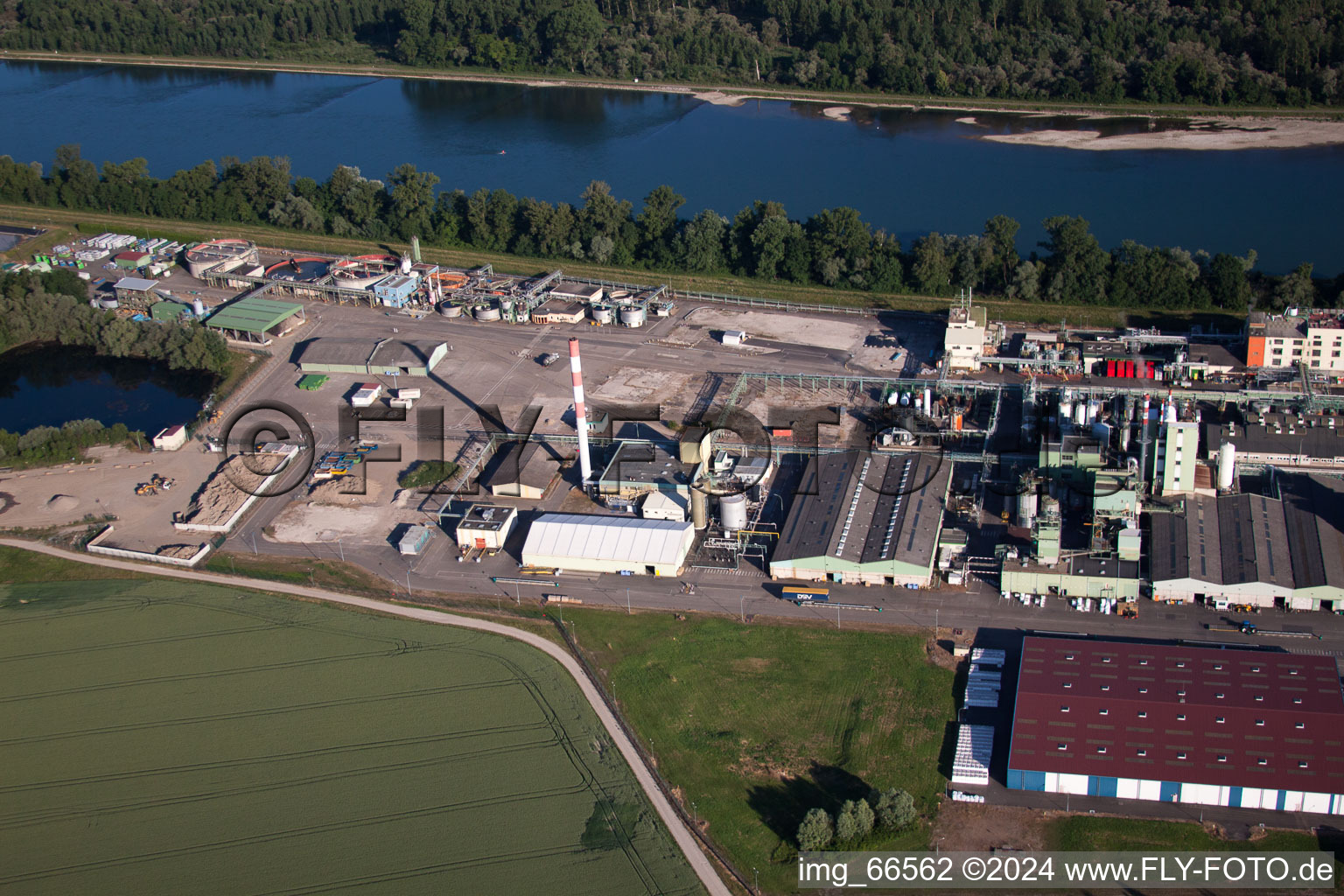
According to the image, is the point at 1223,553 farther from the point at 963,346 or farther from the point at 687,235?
the point at 687,235

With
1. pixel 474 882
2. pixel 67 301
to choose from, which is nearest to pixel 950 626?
pixel 474 882

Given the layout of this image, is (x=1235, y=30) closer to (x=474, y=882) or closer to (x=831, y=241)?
(x=831, y=241)

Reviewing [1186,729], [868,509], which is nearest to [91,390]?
[868,509]

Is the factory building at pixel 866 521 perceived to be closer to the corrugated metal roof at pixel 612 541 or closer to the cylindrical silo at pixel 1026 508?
the cylindrical silo at pixel 1026 508

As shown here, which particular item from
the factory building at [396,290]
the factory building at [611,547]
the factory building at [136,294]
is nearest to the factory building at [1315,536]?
the factory building at [611,547]

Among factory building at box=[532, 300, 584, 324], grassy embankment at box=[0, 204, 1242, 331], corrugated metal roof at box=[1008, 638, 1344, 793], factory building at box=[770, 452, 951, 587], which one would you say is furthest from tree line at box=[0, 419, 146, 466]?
corrugated metal roof at box=[1008, 638, 1344, 793]
